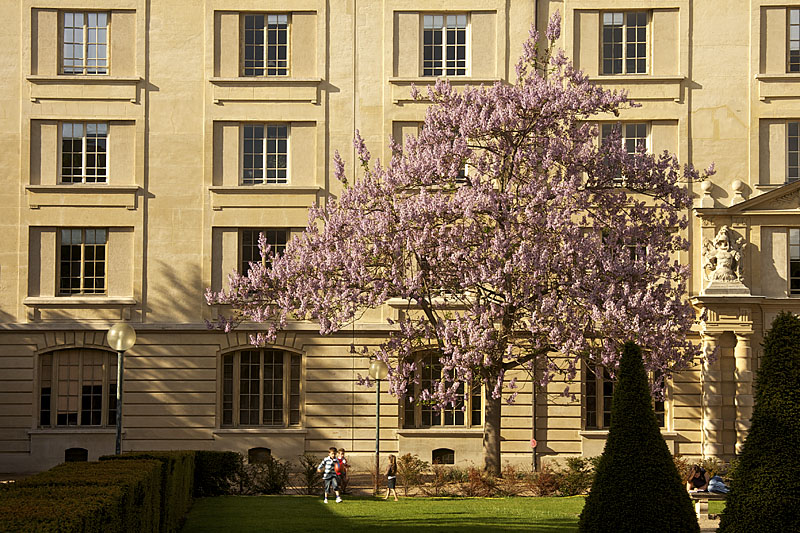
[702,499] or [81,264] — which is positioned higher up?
[81,264]

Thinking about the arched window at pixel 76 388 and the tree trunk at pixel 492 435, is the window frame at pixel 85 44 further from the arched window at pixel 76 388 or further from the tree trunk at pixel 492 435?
the tree trunk at pixel 492 435

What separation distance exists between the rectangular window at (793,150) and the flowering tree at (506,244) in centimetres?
744

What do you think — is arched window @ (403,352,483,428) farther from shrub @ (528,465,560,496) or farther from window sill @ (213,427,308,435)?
shrub @ (528,465,560,496)

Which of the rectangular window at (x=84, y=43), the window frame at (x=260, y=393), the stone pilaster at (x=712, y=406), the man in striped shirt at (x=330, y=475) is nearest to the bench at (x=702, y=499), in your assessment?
the man in striped shirt at (x=330, y=475)

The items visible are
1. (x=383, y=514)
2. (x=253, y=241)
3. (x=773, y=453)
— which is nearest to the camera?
(x=773, y=453)

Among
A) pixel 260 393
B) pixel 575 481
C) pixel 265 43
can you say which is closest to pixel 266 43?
pixel 265 43

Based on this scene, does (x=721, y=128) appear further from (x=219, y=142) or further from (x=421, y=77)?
(x=219, y=142)

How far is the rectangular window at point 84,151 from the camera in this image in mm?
35812

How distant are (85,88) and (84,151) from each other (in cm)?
189

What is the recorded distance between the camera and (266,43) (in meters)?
36.1

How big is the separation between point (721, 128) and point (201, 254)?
15953 mm

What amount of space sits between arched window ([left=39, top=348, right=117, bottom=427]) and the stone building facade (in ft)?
0.20

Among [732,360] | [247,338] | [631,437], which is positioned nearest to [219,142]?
[247,338]

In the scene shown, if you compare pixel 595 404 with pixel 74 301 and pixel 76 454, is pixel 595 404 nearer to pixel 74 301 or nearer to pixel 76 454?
pixel 76 454
